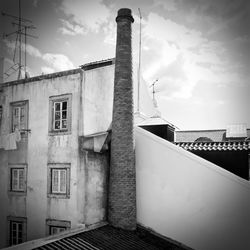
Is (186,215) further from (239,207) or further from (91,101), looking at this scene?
(91,101)

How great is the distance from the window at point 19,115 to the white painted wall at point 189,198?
531cm

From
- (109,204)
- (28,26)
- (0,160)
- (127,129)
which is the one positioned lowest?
(109,204)

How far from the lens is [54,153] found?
38.2 ft

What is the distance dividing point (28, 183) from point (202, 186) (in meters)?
→ 7.54

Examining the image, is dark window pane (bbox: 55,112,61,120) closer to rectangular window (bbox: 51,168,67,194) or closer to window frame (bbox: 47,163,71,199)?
window frame (bbox: 47,163,71,199)

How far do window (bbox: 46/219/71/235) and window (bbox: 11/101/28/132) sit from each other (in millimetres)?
4388

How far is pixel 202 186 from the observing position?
1027cm

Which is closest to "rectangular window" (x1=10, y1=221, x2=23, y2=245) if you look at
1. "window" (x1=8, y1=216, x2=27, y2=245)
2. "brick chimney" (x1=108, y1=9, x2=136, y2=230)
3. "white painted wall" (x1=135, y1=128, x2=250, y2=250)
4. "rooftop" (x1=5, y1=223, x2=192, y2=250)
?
"window" (x1=8, y1=216, x2=27, y2=245)

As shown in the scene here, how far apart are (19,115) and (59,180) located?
3.90m

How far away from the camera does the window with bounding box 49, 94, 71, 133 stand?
11.5 meters

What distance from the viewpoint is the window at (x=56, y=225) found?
437 inches

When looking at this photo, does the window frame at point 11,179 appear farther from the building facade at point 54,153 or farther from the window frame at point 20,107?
the window frame at point 20,107

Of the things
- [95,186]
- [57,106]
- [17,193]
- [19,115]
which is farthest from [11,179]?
[95,186]

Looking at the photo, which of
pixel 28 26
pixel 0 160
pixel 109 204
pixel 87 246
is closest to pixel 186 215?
pixel 109 204
